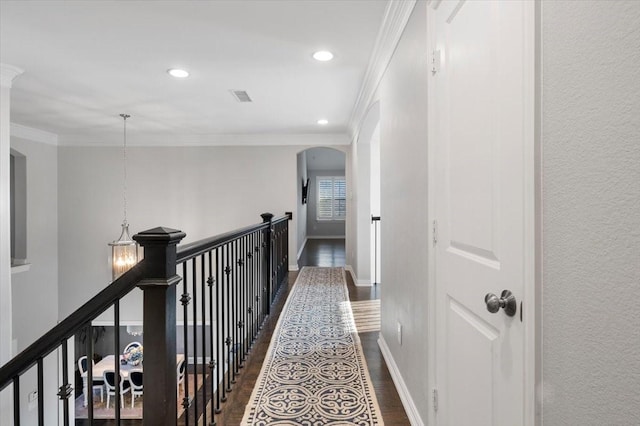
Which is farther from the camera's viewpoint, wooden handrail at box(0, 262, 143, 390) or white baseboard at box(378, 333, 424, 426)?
white baseboard at box(378, 333, 424, 426)

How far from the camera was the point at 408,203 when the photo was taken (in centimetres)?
219

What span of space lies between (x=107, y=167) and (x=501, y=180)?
293 inches

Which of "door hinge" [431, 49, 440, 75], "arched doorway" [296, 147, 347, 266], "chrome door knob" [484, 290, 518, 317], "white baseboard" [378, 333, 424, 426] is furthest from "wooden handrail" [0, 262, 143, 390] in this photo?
"arched doorway" [296, 147, 347, 266]

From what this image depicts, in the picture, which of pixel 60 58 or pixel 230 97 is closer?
pixel 60 58

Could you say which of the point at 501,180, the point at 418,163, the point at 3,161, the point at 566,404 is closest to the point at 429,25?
the point at 418,163

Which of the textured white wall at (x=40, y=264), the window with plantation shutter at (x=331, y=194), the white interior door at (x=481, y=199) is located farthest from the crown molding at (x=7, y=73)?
the window with plantation shutter at (x=331, y=194)

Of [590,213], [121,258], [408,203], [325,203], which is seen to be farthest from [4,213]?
[325,203]

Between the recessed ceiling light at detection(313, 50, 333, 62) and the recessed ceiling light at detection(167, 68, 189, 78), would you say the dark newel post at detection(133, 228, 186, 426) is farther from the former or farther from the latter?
the recessed ceiling light at detection(167, 68, 189, 78)

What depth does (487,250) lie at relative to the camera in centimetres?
116

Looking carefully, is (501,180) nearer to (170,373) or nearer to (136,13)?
(170,373)

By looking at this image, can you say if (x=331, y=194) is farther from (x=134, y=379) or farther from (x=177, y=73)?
(x=177, y=73)

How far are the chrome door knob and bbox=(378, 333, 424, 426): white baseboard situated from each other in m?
1.09

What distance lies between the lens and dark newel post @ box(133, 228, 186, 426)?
128 cm

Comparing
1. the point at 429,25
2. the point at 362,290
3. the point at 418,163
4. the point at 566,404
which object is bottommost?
the point at 362,290
